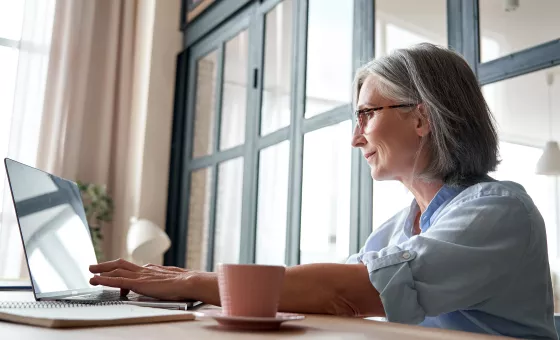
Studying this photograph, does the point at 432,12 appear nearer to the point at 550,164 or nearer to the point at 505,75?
the point at 505,75

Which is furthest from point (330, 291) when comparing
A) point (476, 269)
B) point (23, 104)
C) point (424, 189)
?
point (23, 104)

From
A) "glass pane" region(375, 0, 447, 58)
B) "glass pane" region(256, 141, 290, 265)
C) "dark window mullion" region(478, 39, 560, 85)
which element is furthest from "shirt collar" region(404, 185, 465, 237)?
"glass pane" region(256, 141, 290, 265)

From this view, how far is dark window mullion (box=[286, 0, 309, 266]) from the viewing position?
2.50 metres

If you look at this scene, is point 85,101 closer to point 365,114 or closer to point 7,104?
point 7,104

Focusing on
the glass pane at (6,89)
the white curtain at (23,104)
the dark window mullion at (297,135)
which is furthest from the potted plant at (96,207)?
the dark window mullion at (297,135)

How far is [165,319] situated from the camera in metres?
0.68

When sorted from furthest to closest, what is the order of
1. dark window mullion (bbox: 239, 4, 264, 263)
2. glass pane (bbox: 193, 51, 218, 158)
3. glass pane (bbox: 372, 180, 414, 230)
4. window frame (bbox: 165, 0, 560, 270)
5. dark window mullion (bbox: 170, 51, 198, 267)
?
dark window mullion (bbox: 170, 51, 198, 267), glass pane (bbox: 193, 51, 218, 158), dark window mullion (bbox: 239, 4, 264, 263), glass pane (bbox: 372, 180, 414, 230), window frame (bbox: 165, 0, 560, 270)

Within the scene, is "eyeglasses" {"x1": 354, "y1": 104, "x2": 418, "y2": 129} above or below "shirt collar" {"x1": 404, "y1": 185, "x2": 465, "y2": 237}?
above

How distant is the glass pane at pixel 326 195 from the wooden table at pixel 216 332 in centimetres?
145

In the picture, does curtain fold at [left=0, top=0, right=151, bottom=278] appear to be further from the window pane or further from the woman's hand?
the woman's hand

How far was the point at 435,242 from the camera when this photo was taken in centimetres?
82

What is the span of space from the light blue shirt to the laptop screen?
19.7 inches

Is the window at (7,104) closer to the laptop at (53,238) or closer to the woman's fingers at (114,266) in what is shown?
the laptop at (53,238)

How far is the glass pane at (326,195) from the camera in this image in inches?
87.9
